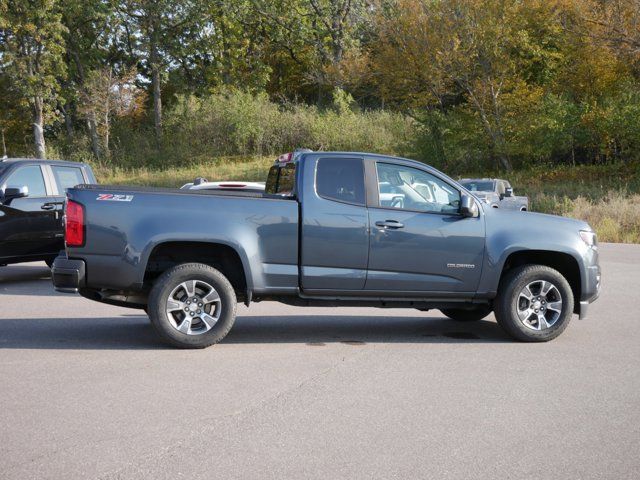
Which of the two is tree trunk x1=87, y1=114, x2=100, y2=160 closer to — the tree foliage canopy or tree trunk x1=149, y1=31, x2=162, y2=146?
the tree foliage canopy

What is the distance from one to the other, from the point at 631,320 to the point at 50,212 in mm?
8995

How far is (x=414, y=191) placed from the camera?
8047 mm

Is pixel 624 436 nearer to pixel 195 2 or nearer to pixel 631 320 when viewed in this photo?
pixel 631 320

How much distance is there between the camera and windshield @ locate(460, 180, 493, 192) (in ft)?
79.0

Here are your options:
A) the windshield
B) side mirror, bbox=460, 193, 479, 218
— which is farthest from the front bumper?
the windshield

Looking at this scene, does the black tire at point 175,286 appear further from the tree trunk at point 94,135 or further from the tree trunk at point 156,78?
the tree trunk at point 156,78

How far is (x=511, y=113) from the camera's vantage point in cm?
3762

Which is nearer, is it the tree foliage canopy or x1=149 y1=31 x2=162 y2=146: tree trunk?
the tree foliage canopy

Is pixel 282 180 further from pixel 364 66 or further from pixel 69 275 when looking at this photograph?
pixel 364 66

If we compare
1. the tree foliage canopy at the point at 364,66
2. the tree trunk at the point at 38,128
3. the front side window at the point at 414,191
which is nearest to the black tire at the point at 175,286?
the front side window at the point at 414,191

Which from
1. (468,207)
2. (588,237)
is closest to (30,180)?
(468,207)

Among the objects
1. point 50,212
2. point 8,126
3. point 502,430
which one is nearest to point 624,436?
point 502,430

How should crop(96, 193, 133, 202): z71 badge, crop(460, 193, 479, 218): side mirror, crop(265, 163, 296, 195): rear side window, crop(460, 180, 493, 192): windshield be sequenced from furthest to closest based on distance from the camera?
crop(460, 180, 493, 192): windshield < crop(265, 163, 296, 195): rear side window < crop(460, 193, 479, 218): side mirror < crop(96, 193, 133, 202): z71 badge

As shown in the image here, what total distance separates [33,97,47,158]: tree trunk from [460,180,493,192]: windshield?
33.8m
